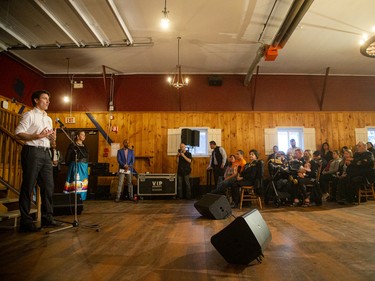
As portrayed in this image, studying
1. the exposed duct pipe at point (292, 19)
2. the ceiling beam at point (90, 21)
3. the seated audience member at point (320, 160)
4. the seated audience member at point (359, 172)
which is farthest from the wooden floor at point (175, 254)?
the ceiling beam at point (90, 21)

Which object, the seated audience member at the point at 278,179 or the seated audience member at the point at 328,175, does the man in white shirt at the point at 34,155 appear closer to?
the seated audience member at the point at 278,179

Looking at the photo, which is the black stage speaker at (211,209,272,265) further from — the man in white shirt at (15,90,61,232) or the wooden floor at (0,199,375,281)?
the man in white shirt at (15,90,61,232)

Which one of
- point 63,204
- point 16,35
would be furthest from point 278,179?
point 16,35

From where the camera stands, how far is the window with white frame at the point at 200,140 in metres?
7.58

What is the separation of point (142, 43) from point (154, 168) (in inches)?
142

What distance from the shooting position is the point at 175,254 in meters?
2.03

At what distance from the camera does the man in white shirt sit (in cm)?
266

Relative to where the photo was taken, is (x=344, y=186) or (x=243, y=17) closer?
(x=243, y=17)

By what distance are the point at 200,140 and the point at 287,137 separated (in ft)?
9.11

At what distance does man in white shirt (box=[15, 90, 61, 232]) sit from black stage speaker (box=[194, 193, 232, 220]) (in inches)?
80.6

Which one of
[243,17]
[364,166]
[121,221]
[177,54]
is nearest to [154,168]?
[177,54]

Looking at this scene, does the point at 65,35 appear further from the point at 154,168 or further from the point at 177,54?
the point at 154,168

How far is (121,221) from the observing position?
3.45 metres

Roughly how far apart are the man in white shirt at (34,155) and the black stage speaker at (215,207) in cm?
205
